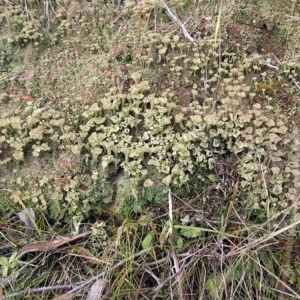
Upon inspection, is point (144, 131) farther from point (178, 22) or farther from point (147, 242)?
point (178, 22)

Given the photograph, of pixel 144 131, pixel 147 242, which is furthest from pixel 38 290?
pixel 144 131

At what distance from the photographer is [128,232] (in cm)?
238

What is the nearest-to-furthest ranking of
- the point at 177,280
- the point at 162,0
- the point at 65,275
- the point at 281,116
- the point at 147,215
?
the point at 177,280 < the point at 65,275 < the point at 147,215 < the point at 281,116 < the point at 162,0

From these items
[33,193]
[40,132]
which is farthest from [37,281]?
[40,132]

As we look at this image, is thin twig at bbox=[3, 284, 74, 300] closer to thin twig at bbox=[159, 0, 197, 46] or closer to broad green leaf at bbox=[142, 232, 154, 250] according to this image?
broad green leaf at bbox=[142, 232, 154, 250]

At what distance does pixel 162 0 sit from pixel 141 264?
2024 millimetres

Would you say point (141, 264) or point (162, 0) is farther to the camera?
point (162, 0)

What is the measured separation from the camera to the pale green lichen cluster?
2.53 metres

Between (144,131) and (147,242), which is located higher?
(144,131)

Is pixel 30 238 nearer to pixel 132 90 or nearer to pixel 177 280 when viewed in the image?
pixel 177 280

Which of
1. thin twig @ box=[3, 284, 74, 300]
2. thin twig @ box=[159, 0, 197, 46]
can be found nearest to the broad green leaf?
thin twig @ box=[3, 284, 74, 300]

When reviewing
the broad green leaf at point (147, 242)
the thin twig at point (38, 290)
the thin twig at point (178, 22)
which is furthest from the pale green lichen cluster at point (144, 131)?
the thin twig at point (38, 290)

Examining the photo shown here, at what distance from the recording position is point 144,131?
2.70m

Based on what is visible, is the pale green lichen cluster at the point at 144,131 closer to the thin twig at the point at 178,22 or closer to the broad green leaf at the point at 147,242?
the thin twig at the point at 178,22
